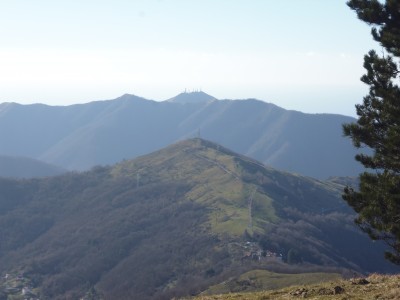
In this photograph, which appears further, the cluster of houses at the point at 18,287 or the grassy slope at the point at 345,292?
the cluster of houses at the point at 18,287

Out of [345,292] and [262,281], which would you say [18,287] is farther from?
[345,292]

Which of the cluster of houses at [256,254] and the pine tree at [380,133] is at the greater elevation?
the pine tree at [380,133]

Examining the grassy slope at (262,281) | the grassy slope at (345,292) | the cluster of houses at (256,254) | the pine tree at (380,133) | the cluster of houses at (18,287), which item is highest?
the pine tree at (380,133)

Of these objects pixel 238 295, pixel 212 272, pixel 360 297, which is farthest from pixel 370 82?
pixel 212 272

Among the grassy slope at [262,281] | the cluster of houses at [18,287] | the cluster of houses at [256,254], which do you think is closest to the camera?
the grassy slope at [262,281]

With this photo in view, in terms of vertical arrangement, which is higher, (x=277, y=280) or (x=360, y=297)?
(x=360, y=297)

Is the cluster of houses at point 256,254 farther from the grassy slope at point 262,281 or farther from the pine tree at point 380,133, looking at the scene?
the pine tree at point 380,133

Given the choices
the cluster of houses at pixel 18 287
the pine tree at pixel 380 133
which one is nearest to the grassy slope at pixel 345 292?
the pine tree at pixel 380 133

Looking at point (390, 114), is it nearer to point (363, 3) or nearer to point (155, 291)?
point (363, 3)
